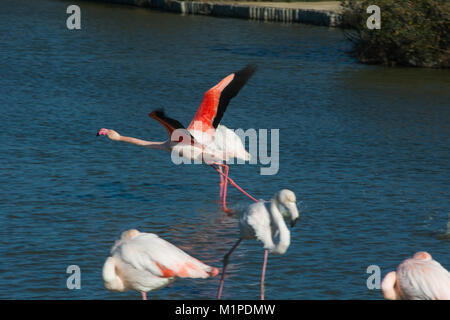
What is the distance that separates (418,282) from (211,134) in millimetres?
5028

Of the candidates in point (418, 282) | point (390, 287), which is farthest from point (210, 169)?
point (418, 282)

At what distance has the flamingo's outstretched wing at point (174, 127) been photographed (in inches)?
395

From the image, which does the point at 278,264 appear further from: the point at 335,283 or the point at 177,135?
the point at 177,135

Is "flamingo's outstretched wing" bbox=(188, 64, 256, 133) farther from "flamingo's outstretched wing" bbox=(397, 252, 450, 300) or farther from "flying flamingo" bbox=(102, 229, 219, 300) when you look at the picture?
→ "flamingo's outstretched wing" bbox=(397, 252, 450, 300)

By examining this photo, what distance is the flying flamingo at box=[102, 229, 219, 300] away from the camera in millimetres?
6777

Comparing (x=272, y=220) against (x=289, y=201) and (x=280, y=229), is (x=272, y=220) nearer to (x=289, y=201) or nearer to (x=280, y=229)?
(x=280, y=229)

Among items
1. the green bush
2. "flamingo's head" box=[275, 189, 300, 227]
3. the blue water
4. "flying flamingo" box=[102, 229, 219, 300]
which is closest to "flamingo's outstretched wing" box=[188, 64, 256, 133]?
the blue water

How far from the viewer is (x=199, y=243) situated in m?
9.65

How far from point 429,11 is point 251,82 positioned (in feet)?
16.9

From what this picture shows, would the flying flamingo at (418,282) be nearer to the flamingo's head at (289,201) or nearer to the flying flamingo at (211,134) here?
the flamingo's head at (289,201)

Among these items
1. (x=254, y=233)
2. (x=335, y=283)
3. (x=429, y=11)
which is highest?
(x=429, y=11)

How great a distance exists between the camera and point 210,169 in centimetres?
1297
